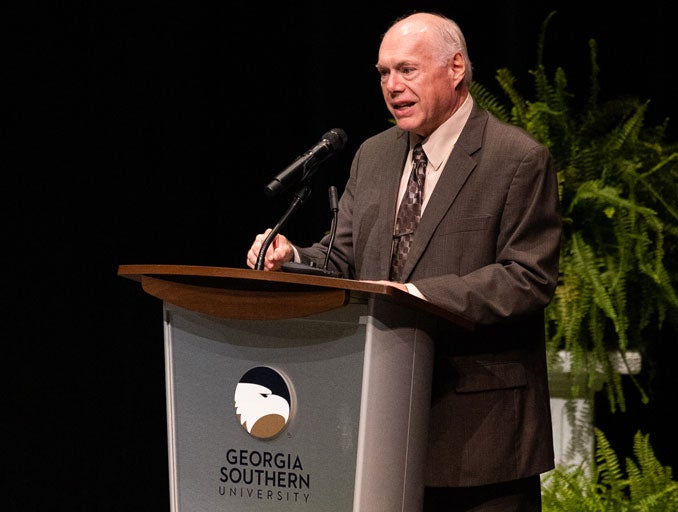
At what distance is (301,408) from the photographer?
5.19 ft

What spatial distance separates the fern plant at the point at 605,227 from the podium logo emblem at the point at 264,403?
162 cm

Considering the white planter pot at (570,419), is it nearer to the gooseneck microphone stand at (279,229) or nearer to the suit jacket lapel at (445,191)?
the suit jacket lapel at (445,191)

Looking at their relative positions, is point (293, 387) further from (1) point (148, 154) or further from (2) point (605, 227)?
(1) point (148, 154)

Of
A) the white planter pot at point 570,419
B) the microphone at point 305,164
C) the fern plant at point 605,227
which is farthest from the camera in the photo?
the white planter pot at point 570,419

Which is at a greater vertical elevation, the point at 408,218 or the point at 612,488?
the point at 408,218

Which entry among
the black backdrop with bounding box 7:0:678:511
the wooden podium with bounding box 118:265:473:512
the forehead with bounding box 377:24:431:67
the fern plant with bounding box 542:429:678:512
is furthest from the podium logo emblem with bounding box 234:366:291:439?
the black backdrop with bounding box 7:0:678:511

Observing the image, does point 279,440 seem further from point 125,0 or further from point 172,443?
point 125,0

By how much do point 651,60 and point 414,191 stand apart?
207 cm

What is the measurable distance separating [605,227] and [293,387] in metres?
1.80

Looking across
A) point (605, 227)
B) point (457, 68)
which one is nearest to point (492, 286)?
point (457, 68)

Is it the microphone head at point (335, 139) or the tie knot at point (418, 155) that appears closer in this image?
the microphone head at point (335, 139)

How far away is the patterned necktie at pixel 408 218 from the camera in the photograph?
1992 millimetres

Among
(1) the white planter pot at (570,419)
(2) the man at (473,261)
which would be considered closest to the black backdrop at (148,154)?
(1) the white planter pot at (570,419)

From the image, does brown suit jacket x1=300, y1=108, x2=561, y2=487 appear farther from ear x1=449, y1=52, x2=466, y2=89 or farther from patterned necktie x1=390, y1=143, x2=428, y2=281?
ear x1=449, y1=52, x2=466, y2=89
